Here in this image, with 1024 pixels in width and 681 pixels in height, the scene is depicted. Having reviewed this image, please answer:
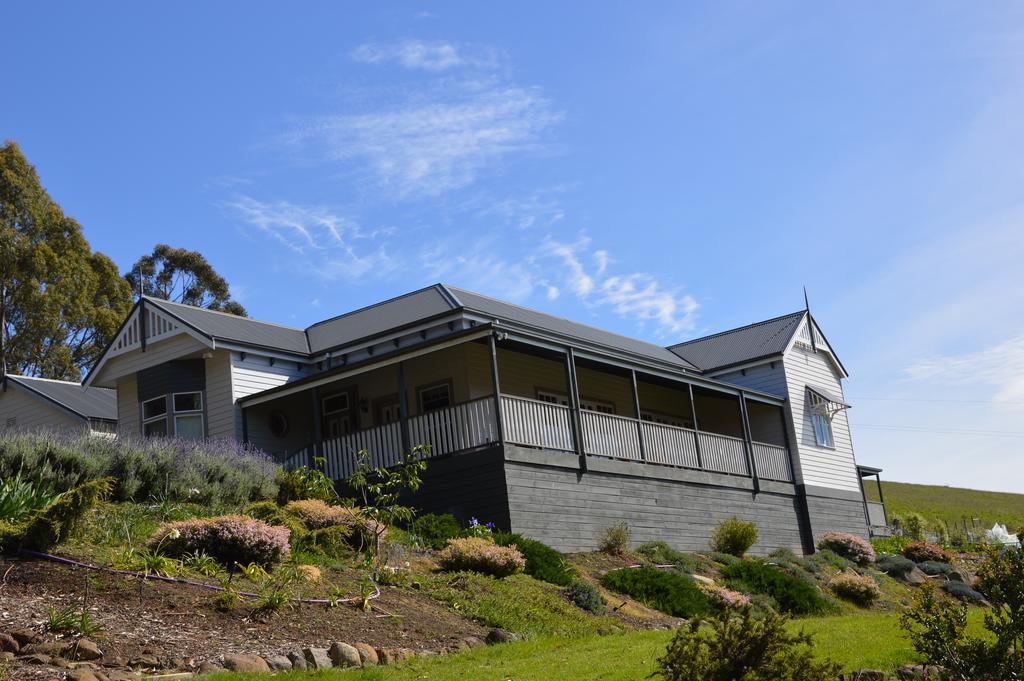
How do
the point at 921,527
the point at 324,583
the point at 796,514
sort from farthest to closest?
the point at 921,527 → the point at 796,514 → the point at 324,583

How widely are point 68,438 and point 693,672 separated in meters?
12.2

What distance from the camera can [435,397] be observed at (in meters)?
22.8

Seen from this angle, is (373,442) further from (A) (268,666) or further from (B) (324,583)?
(A) (268,666)

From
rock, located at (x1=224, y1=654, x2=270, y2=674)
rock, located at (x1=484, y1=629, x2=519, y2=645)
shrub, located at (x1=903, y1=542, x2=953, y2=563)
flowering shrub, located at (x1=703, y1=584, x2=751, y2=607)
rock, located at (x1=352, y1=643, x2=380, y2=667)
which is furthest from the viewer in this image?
shrub, located at (x1=903, y1=542, x2=953, y2=563)

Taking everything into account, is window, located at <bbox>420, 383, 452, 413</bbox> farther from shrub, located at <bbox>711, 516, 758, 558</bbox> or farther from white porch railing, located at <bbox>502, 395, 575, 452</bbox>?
shrub, located at <bbox>711, 516, 758, 558</bbox>

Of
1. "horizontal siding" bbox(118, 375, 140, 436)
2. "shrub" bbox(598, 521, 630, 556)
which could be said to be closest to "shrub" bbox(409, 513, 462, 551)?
"shrub" bbox(598, 521, 630, 556)

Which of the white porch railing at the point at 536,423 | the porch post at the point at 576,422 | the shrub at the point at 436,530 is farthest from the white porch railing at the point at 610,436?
the shrub at the point at 436,530

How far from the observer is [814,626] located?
13.0 metres

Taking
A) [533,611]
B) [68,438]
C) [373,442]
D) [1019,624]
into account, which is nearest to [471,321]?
[373,442]

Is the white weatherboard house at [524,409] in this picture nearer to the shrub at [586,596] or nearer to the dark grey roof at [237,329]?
the dark grey roof at [237,329]

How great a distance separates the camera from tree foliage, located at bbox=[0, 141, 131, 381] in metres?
40.5

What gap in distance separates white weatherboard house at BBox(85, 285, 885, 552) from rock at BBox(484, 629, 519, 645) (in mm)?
5858

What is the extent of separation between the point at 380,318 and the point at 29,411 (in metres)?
11.2

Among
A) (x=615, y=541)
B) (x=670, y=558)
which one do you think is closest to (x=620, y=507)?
(x=615, y=541)
